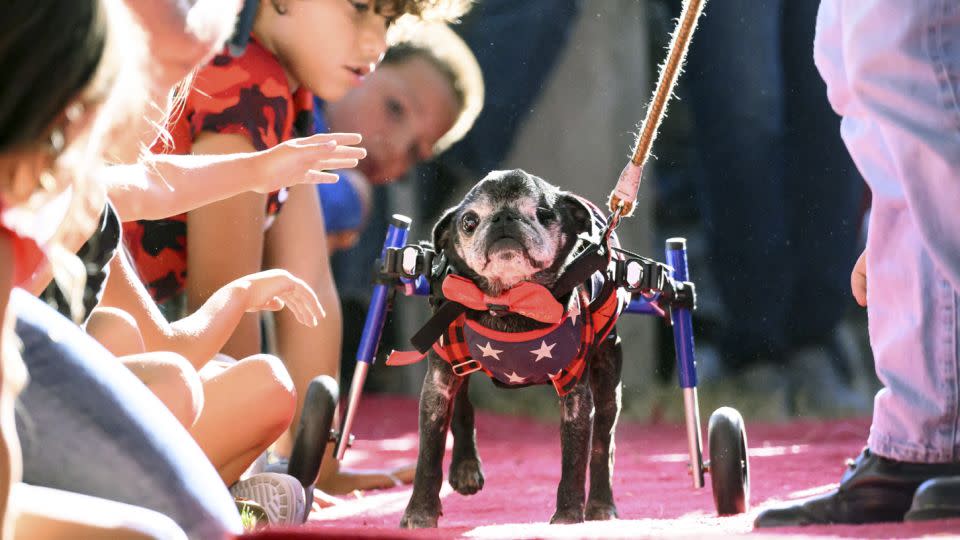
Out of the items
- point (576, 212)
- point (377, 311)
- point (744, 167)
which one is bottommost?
point (377, 311)

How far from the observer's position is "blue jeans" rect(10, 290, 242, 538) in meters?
0.98

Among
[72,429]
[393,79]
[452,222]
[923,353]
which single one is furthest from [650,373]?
[72,429]

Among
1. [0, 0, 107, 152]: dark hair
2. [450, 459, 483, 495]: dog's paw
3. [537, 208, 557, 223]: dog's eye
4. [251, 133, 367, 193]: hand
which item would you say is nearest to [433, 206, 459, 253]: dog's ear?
A: [537, 208, 557, 223]: dog's eye

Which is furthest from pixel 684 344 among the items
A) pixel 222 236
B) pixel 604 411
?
pixel 222 236

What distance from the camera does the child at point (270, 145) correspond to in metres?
1.91

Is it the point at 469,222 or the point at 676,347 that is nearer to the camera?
the point at 469,222

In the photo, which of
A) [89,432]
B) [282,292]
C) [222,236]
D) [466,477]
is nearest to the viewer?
[89,432]

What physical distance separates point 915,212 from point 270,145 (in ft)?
3.62

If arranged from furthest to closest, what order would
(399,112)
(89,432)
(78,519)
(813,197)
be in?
(813,197) < (399,112) < (89,432) < (78,519)

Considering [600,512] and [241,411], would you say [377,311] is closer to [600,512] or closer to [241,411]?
[241,411]

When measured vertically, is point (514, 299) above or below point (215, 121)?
below

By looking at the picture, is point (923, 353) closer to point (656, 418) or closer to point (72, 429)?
point (72, 429)

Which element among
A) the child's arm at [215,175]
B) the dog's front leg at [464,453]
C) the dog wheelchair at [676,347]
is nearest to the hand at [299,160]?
the child's arm at [215,175]

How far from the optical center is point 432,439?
4.88 ft
